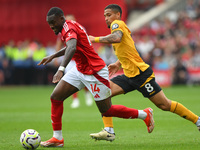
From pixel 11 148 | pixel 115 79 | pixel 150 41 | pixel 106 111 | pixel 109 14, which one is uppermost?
pixel 150 41

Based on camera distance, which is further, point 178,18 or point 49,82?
point 178,18

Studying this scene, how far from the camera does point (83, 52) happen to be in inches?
282

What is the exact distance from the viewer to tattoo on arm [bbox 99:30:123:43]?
7.03 meters

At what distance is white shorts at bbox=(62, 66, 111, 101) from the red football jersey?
0.09 meters

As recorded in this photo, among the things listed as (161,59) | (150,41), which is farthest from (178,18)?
(161,59)

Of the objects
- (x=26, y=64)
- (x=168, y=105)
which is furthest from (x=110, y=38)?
(x=26, y=64)

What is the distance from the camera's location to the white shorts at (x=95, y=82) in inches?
286

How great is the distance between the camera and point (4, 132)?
356 inches

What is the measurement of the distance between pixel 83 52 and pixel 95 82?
556 mm

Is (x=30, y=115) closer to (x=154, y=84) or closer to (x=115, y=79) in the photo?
(x=115, y=79)

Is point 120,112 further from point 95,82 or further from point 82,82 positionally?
point 82,82

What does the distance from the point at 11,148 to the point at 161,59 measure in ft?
61.4

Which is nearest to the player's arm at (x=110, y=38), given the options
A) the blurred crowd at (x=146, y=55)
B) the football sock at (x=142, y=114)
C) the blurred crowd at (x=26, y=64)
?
the football sock at (x=142, y=114)

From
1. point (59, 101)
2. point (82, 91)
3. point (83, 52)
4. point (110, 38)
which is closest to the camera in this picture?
point (110, 38)
